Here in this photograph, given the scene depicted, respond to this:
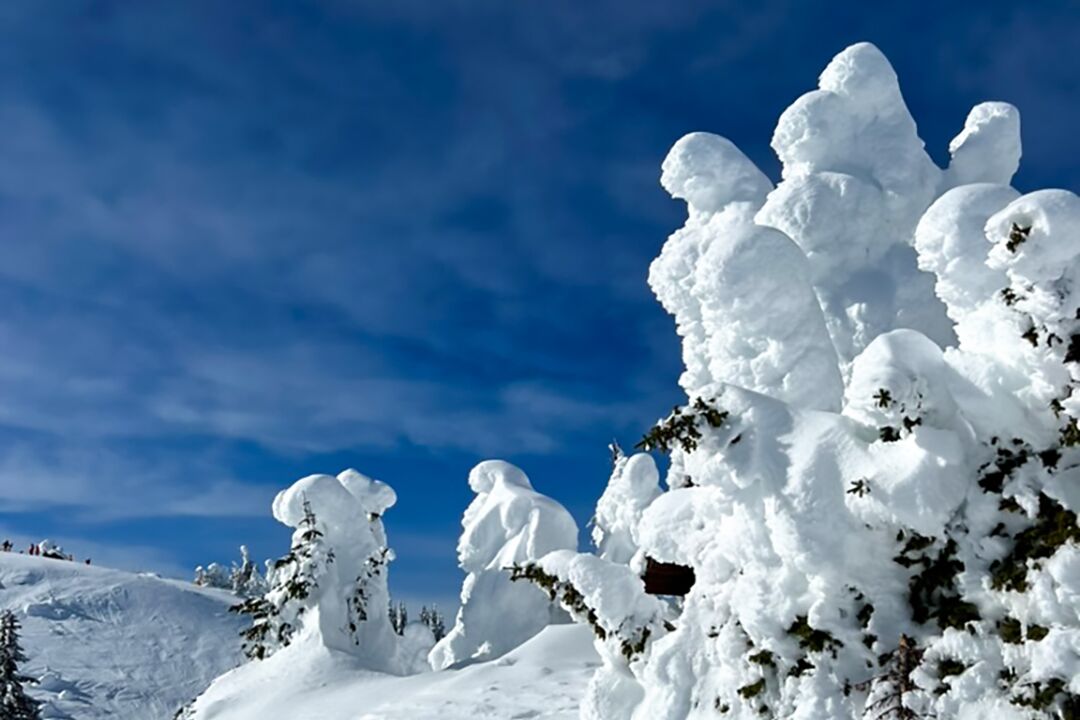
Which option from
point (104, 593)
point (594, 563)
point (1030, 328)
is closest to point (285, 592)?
point (594, 563)

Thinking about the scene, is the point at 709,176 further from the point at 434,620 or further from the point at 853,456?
the point at 434,620

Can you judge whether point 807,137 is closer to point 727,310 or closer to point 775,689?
point 727,310

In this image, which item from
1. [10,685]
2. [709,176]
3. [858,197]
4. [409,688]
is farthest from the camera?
[10,685]

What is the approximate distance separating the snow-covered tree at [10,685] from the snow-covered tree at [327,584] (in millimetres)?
11533

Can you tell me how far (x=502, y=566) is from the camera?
26953mm

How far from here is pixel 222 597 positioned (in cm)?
6931

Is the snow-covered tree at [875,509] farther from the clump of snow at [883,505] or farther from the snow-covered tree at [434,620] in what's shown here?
the snow-covered tree at [434,620]

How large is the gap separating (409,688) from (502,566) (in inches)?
335

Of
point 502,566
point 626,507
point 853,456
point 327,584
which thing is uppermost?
point 626,507

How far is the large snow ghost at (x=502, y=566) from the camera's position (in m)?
26.9

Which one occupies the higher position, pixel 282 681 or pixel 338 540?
pixel 338 540

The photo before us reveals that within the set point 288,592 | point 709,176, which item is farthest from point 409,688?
point 709,176

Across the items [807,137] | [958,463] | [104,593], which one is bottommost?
[958,463]

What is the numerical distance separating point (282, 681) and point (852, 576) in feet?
49.4
